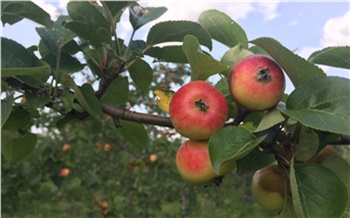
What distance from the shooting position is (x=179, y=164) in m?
0.72

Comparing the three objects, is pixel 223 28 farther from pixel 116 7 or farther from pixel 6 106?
pixel 6 106

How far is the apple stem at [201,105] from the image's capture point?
0.67m

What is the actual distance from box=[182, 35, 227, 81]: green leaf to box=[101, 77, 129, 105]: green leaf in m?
0.32

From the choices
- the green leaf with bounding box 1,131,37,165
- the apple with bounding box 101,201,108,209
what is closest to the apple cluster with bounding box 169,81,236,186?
the green leaf with bounding box 1,131,37,165

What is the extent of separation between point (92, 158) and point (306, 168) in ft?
10.6

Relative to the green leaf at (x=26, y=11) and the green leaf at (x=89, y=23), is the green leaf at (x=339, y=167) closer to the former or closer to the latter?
the green leaf at (x=89, y=23)

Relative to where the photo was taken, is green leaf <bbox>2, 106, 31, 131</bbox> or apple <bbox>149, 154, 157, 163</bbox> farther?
apple <bbox>149, 154, 157, 163</bbox>

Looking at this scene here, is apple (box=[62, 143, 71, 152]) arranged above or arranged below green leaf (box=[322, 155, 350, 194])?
below

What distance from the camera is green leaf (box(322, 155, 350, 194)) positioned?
26.7 inches

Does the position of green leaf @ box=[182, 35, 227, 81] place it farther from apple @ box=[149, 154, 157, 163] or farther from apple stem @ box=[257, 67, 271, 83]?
apple @ box=[149, 154, 157, 163]

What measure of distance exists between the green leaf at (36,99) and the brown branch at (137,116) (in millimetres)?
112

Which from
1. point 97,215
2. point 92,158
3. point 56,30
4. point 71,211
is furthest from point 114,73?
point 71,211

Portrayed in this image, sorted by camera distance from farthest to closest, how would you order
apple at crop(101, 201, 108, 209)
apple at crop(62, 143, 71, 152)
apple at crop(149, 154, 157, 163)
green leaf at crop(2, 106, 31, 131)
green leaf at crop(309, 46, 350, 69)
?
apple at crop(62, 143, 71, 152), apple at crop(149, 154, 157, 163), apple at crop(101, 201, 108, 209), green leaf at crop(2, 106, 31, 131), green leaf at crop(309, 46, 350, 69)

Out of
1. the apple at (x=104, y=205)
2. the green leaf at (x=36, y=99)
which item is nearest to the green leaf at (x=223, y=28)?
the green leaf at (x=36, y=99)
